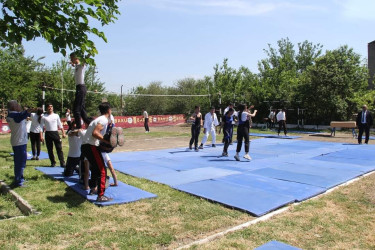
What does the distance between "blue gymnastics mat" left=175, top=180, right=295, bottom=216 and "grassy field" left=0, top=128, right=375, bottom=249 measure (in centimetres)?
22

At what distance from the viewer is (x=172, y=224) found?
4.43 m

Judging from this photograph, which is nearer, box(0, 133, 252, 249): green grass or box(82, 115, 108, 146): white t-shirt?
box(0, 133, 252, 249): green grass

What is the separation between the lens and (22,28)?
4.26m

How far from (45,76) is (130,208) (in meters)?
33.9

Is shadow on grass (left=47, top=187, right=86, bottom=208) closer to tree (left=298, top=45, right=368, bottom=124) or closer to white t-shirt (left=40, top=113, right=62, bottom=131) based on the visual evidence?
white t-shirt (left=40, top=113, right=62, bottom=131)

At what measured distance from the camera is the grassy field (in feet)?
12.6

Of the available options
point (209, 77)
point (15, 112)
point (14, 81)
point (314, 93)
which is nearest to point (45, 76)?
point (14, 81)

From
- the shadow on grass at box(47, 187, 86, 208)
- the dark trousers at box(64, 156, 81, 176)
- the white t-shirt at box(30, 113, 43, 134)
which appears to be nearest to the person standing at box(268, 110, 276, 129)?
the white t-shirt at box(30, 113, 43, 134)

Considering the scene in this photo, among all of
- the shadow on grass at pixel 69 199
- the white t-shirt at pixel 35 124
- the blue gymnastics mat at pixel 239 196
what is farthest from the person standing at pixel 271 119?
the shadow on grass at pixel 69 199

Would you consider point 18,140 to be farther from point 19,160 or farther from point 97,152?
point 97,152

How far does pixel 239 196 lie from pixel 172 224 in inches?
67.2

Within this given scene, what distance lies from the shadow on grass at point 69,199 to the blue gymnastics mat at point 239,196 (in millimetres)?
1909

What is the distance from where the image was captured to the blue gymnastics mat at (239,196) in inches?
200

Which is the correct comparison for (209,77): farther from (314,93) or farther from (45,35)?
(45,35)
